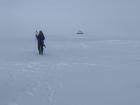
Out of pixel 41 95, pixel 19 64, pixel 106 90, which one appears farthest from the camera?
pixel 19 64

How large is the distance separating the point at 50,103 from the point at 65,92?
1.63 metres

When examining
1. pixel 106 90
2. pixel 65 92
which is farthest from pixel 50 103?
pixel 106 90

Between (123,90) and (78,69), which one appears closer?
(123,90)

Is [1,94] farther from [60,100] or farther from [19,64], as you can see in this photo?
[19,64]

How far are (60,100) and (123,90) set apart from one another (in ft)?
7.55

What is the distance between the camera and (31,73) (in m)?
16.4

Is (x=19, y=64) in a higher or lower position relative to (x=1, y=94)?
higher

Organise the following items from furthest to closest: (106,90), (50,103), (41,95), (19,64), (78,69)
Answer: (19,64), (78,69), (106,90), (41,95), (50,103)

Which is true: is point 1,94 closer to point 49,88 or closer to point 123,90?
point 49,88

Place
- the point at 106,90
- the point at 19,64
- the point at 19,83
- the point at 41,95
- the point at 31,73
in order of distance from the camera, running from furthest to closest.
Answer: the point at 19,64, the point at 31,73, the point at 19,83, the point at 106,90, the point at 41,95

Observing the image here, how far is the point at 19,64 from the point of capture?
1995 cm

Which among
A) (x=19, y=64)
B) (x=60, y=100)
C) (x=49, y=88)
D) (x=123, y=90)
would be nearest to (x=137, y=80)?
(x=123, y=90)

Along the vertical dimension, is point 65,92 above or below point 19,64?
below

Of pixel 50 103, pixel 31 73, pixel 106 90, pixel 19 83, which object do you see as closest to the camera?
pixel 50 103
